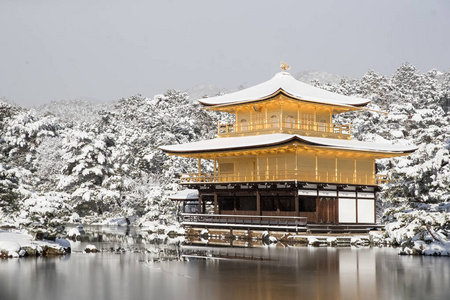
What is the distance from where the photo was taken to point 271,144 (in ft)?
139

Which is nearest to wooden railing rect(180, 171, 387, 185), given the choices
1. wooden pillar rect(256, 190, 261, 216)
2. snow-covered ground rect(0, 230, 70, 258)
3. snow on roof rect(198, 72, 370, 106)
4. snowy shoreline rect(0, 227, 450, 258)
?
wooden pillar rect(256, 190, 261, 216)

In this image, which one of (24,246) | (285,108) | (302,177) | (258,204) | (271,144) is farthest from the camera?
(285,108)

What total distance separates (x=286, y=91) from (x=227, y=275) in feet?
82.5

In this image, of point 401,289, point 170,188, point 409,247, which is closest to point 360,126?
point 170,188

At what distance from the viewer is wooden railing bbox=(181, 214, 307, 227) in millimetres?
41428

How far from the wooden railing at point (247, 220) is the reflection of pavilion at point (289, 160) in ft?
0.32

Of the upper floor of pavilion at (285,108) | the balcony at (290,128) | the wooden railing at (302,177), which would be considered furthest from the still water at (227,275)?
the upper floor of pavilion at (285,108)


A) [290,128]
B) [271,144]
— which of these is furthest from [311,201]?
[290,128]

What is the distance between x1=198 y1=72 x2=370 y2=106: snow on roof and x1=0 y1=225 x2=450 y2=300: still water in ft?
55.5

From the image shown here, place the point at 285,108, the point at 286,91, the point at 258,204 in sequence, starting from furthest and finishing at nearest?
the point at 285,108, the point at 286,91, the point at 258,204

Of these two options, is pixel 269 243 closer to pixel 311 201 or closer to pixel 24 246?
pixel 311 201

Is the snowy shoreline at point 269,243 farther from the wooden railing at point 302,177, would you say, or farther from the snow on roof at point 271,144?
the snow on roof at point 271,144

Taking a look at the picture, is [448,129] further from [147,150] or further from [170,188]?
[147,150]

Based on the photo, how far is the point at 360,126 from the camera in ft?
196
